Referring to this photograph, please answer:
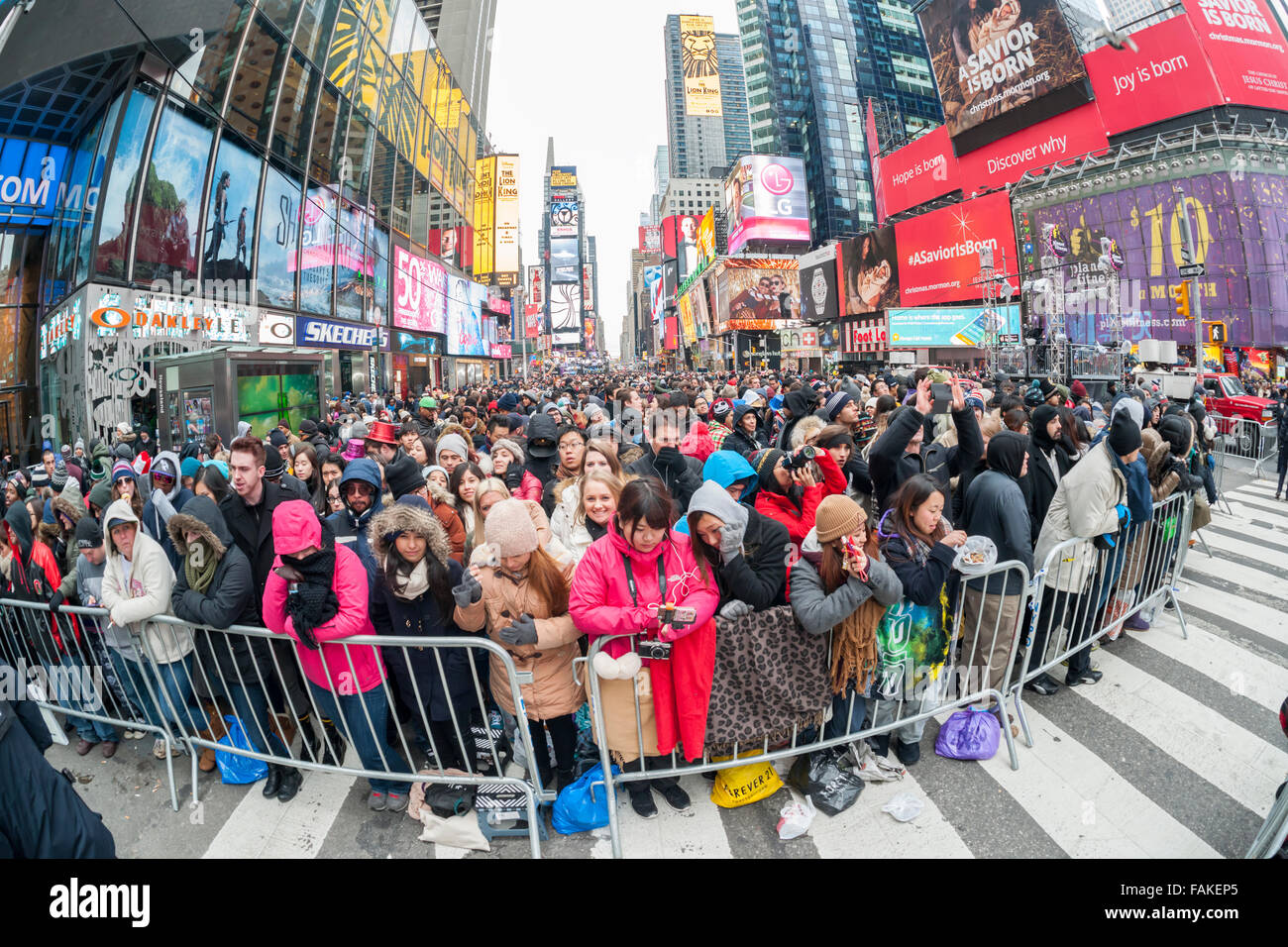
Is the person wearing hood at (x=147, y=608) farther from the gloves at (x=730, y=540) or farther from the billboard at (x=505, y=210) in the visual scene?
the billboard at (x=505, y=210)

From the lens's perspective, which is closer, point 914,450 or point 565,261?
point 914,450

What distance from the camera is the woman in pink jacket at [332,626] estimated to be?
304 centimetres

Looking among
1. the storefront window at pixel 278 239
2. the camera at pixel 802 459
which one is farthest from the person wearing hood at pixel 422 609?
the storefront window at pixel 278 239

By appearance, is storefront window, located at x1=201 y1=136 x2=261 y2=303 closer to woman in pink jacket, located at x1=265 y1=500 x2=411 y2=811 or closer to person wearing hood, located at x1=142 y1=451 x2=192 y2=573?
person wearing hood, located at x1=142 y1=451 x2=192 y2=573

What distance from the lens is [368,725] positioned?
3.40 m

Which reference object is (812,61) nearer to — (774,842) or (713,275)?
(713,275)

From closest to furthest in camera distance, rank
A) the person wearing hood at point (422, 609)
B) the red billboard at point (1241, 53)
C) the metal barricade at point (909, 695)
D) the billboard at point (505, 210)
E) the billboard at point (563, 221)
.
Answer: the metal barricade at point (909, 695)
the person wearing hood at point (422, 609)
the red billboard at point (1241, 53)
the billboard at point (505, 210)
the billboard at point (563, 221)

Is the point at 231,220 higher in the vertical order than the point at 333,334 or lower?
higher

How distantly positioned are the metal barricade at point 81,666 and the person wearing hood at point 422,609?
1.84 m

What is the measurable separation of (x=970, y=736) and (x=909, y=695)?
580 mm

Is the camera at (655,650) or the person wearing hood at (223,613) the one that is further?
the person wearing hood at (223,613)

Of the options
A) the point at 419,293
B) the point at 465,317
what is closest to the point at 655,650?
the point at 419,293

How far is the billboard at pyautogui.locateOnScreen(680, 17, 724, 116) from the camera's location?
90688 millimetres

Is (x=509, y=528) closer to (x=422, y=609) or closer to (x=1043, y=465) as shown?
(x=422, y=609)
